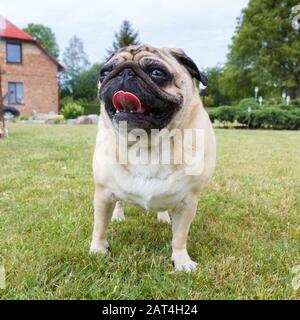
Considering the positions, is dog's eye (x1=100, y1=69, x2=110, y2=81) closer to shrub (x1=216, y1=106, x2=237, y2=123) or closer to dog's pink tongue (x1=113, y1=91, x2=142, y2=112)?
dog's pink tongue (x1=113, y1=91, x2=142, y2=112)

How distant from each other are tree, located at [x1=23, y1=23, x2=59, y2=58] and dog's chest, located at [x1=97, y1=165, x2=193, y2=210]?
41241mm

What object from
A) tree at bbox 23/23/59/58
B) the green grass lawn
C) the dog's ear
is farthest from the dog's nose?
tree at bbox 23/23/59/58

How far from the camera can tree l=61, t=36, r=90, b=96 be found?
4338 cm

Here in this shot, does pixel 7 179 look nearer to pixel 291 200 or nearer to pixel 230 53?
pixel 291 200

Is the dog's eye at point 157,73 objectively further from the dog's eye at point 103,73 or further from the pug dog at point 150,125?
the dog's eye at point 103,73

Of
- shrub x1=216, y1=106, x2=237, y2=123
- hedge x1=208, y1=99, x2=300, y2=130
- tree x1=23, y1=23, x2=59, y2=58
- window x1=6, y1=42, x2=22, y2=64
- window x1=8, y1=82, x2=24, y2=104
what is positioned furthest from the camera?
tree x1=23, y1=23, x2=59, y2=58

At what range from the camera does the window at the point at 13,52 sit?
20703mm

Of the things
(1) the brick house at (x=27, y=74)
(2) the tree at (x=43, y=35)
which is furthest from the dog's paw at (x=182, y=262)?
(2) the tree at (x=43, y=35)

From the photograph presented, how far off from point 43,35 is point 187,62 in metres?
43.8

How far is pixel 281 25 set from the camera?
2422 cm

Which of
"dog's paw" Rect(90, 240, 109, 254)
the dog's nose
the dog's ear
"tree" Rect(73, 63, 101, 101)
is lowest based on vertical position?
"dog's paw" Rect(90, 240, 109, 254)

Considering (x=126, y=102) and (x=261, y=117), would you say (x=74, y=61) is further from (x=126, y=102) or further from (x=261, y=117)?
(x=126, y=102)

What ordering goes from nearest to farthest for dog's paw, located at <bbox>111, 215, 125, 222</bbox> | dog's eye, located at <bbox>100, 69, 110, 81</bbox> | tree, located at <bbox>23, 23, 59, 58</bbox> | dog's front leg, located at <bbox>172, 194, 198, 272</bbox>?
dog's eye, located at <bbox>100, 69, 110, 81</bbox>, dog's front leg, located at <bbox>172, 194, 198, 272</bbox>, dog's paw, located at <bbox>111, 215, 125, 222</bbox>, tree, located at <bbox>23, 23, 59, 58</bbox>
